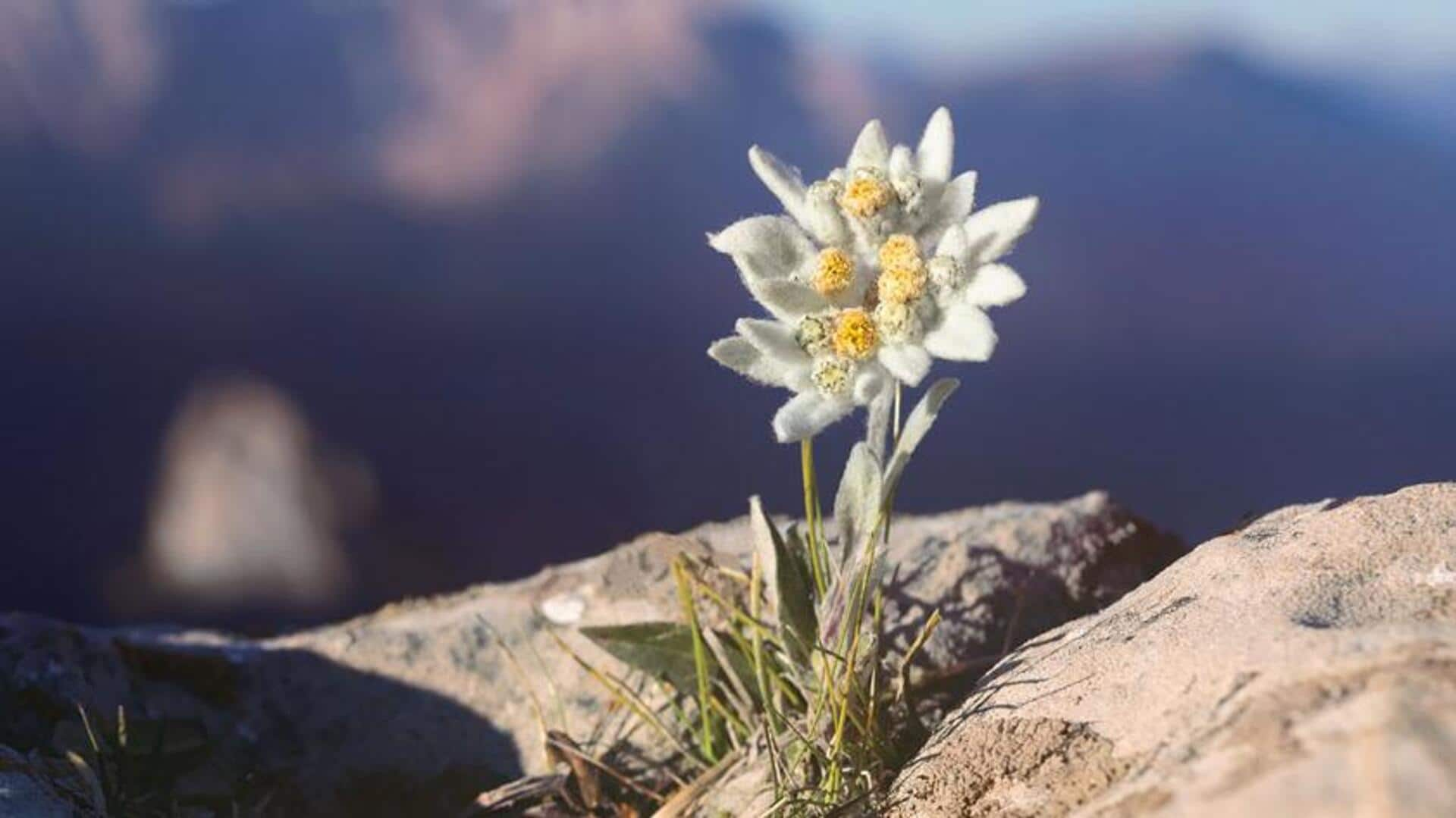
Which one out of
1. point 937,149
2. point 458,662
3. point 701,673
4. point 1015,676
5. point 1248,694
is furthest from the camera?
point 458,662

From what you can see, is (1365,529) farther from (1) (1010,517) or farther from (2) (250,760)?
(2) (250,760)

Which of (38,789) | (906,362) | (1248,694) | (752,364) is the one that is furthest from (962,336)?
(38,789)

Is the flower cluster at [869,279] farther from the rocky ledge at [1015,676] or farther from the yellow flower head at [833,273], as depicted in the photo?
the rocky ledge at [1015,676]

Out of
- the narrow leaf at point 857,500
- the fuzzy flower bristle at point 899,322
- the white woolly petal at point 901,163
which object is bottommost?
the narrow leaf at point 857,500

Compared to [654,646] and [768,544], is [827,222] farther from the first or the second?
[654,646]

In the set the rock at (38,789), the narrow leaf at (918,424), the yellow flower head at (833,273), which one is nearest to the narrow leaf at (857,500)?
the narrow leaf at (918,424)

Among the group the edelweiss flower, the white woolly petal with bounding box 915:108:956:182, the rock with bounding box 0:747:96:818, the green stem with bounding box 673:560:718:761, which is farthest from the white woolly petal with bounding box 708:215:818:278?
the rock with bounding box 0:747:96:818

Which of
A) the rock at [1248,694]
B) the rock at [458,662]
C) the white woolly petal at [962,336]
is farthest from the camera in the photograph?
the rock at [458,662]

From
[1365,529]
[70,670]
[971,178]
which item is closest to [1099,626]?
[1365,529]
